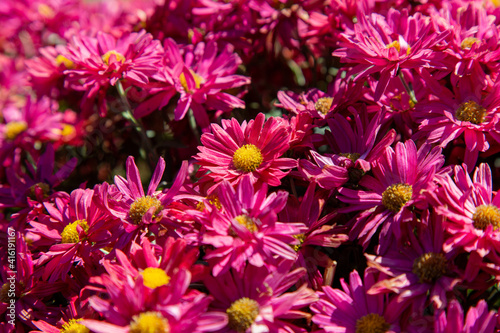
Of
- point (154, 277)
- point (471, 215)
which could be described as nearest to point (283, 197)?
point (154, 277)

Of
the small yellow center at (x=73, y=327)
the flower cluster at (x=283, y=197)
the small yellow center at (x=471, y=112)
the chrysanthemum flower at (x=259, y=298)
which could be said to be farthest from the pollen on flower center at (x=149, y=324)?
the small yellow center at (x=471, y=112)

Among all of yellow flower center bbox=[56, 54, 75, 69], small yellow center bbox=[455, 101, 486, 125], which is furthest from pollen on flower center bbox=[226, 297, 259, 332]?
yellow flower center bbox=[56, 54, 75, 69]

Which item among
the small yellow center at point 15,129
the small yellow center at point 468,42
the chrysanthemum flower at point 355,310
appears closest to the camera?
the chrysanthemum flower at point 355,310

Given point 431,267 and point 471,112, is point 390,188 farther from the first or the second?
point 471,112

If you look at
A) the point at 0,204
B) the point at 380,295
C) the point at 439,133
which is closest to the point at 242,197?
the point at 380,295

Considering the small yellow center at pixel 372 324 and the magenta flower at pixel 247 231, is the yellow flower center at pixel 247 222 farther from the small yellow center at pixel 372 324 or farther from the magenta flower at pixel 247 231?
the small yellow center at pixel 372 324

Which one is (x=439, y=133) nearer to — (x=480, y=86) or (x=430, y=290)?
(x=480, y=86)
